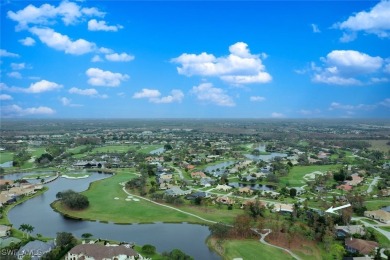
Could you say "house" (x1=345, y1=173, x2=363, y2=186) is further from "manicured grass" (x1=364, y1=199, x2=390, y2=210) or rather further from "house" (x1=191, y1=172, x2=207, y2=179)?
"house" (x1=191, y1=172, x2=207, y2=179)

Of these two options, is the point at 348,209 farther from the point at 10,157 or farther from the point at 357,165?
the point at 10,157

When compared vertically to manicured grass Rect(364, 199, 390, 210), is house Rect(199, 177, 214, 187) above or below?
above

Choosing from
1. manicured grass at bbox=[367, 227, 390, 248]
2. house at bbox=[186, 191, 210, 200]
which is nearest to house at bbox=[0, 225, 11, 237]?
house at bbox=[186, 191, 210, 200]

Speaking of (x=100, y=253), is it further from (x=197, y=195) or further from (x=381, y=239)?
(x=381, y=239)

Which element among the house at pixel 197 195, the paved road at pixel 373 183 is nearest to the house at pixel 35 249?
the house at pixel 197 195

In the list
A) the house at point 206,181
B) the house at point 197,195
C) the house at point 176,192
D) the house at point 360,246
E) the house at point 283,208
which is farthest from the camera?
the house at point 206,181

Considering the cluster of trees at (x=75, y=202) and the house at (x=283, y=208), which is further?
the cluster of trees at (x=75, y=202)

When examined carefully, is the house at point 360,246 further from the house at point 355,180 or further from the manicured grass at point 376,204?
the house at point 355,180

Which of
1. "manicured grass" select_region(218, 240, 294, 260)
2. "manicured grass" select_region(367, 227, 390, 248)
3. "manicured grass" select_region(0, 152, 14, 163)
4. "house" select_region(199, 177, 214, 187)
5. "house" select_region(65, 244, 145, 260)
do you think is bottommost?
"manicured grass" select_region(218, 240, 294, 260)
